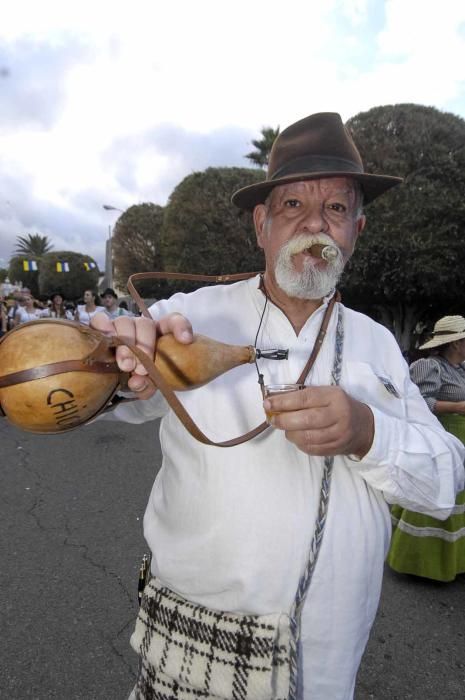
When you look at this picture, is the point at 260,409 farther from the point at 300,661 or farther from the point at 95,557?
the point at 95,557

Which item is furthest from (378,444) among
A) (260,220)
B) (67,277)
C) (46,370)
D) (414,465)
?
(67,277)

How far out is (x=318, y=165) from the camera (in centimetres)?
167

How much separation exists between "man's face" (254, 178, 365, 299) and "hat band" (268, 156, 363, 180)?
0.06m

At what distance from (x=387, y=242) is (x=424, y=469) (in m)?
11.4

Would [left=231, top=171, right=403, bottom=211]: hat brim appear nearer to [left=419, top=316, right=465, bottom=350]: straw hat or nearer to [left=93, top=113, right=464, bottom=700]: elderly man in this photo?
[left=93, top=113, right=464, bottom=700]: elderly man

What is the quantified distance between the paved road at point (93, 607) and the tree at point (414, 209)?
9.45 m

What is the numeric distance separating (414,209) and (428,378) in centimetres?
928

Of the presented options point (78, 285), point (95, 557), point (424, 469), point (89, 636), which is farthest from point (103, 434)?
point (78, 285)

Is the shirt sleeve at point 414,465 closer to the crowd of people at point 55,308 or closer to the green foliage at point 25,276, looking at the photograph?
the crowd of people at point 55,308

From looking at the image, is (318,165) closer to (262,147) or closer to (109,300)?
(109,300)

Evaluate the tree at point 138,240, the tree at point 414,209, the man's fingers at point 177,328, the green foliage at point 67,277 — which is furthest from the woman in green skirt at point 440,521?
the green foliage at point 67,277

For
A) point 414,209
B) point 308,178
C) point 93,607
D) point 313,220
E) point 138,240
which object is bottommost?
point 93,607

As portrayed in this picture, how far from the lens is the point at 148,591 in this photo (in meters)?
1.42

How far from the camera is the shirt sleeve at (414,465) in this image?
4.23ft
